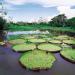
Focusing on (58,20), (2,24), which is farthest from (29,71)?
(58,20)

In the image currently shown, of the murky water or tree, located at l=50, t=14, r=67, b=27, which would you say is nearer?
the murky water

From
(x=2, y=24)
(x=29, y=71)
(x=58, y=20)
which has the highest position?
(x=58, y=20)

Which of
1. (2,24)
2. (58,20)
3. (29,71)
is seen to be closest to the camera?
(29,71)

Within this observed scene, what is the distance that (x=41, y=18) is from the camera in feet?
160

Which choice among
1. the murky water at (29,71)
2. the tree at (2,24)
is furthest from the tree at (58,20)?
the murky water at (29,71)

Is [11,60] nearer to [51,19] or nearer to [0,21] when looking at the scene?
[0,21]

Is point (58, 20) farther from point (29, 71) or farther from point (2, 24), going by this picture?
point (29, 71)

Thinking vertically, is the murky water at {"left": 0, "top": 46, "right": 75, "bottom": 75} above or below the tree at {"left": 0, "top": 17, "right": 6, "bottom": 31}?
below

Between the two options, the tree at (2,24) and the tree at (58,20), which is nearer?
the tree at (2,24)

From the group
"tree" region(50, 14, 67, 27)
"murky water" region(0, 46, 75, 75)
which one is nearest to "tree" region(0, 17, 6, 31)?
"tree" region(50, 14, 67, 27)

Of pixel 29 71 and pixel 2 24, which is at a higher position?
pixel 2 24

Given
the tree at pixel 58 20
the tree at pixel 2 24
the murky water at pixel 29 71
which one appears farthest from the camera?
the tree at pixel 58 20

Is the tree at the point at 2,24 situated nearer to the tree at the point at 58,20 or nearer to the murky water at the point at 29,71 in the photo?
the tree at the point at 58,20

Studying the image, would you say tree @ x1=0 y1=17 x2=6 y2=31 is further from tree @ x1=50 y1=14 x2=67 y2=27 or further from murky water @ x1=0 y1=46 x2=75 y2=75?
murky water @ x1=0 y1=46 x2=75 y2=75
